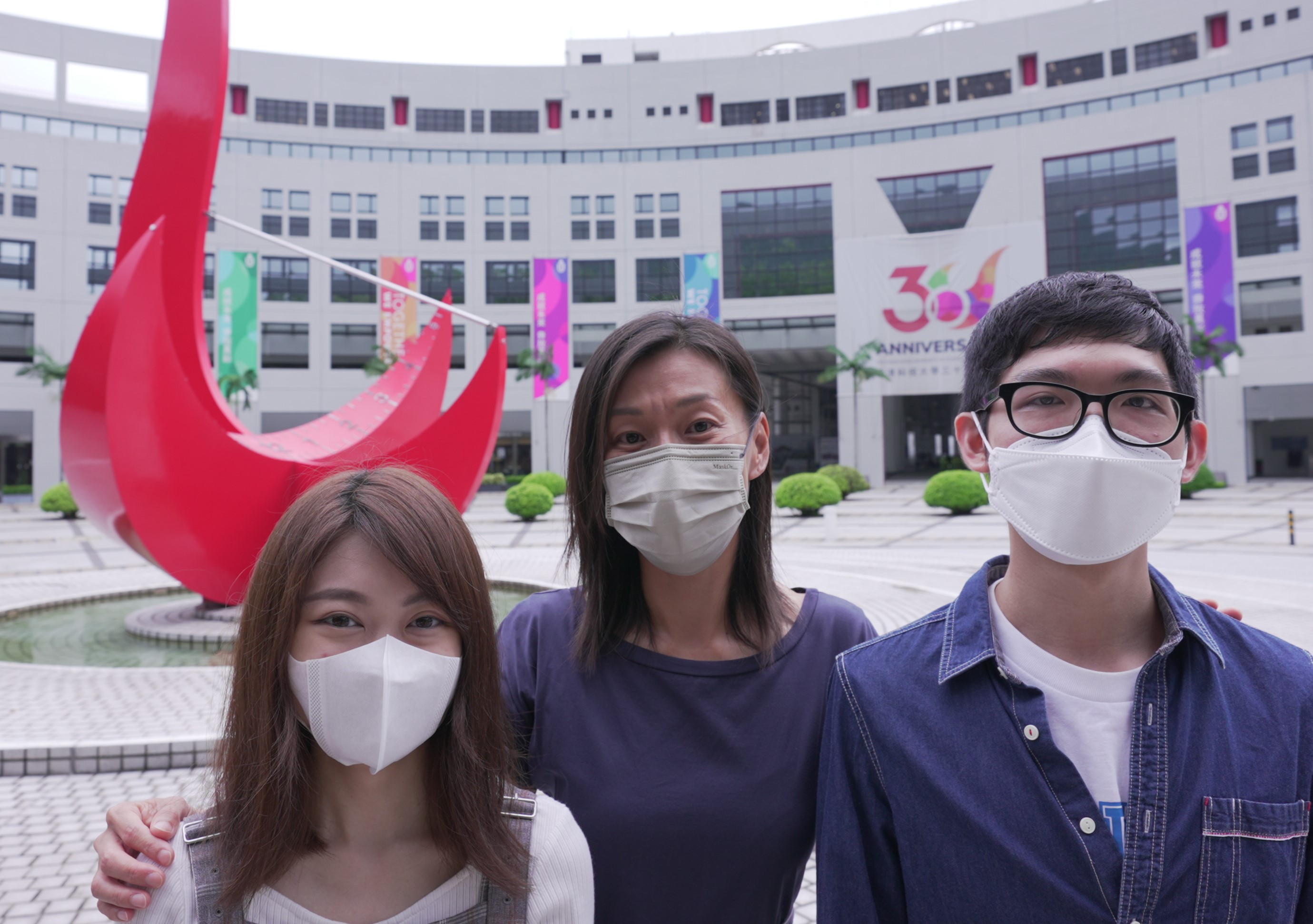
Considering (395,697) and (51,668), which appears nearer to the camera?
(395,697)

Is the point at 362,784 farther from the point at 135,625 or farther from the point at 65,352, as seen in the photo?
the point at 65,352

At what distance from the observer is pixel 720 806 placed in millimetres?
1779

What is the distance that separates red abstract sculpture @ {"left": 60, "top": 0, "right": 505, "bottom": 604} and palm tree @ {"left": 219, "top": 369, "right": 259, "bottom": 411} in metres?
32.0

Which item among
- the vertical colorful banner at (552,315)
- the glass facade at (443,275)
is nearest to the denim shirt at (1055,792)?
the vertical colorful banner at (552,315)

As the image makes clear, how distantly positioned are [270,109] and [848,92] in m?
28.5

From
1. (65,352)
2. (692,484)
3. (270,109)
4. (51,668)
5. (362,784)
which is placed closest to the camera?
(362,784)

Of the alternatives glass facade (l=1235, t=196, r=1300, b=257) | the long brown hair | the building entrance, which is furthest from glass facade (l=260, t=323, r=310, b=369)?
the long brown hair

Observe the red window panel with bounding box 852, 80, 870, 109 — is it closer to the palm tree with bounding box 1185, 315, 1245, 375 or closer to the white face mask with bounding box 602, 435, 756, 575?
the palm tree with bounding box 1185, 315, 1245, 375

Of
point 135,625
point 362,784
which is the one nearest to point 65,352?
point 135,625

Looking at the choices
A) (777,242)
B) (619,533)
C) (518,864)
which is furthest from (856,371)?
(518,864)

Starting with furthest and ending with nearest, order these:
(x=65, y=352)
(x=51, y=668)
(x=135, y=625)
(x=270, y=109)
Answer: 1. (x=270, y=109)
2. (x=65, y=352)
3. (x=135, y=625)
4. (x=51, y=668)

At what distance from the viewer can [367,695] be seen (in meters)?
1.64

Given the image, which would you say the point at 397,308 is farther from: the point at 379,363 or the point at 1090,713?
the point at 1090,713

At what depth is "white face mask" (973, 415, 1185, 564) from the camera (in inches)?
64.7
